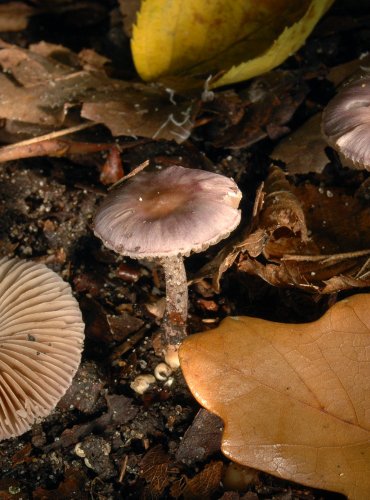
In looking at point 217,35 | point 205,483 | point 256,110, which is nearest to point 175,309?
point 205,483

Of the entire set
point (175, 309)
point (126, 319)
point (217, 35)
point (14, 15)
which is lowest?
point (126, 319)

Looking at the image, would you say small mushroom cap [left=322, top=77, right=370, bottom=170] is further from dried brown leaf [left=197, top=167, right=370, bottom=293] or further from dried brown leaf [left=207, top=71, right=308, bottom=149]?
dried brown leaf [left=207, top=71, right=308, bottom=149]

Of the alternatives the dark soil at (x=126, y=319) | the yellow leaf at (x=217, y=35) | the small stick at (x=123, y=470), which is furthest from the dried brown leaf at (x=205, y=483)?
the yellow leaf at (x=217, y=35)

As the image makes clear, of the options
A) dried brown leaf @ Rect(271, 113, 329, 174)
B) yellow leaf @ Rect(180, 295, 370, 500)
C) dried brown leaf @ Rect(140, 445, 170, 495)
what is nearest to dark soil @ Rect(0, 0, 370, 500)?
dried brown leaf @ Rect(140, 445, 170, 495)

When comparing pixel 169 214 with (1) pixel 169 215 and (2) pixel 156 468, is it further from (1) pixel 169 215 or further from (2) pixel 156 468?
(2) pixel 156 468

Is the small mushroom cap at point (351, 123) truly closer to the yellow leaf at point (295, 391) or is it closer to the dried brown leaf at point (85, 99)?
the yellow leaf at point (295, 391)

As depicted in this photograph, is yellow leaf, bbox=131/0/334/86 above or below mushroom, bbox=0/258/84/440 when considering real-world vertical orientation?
above

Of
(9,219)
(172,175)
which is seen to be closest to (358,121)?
(172,175)
